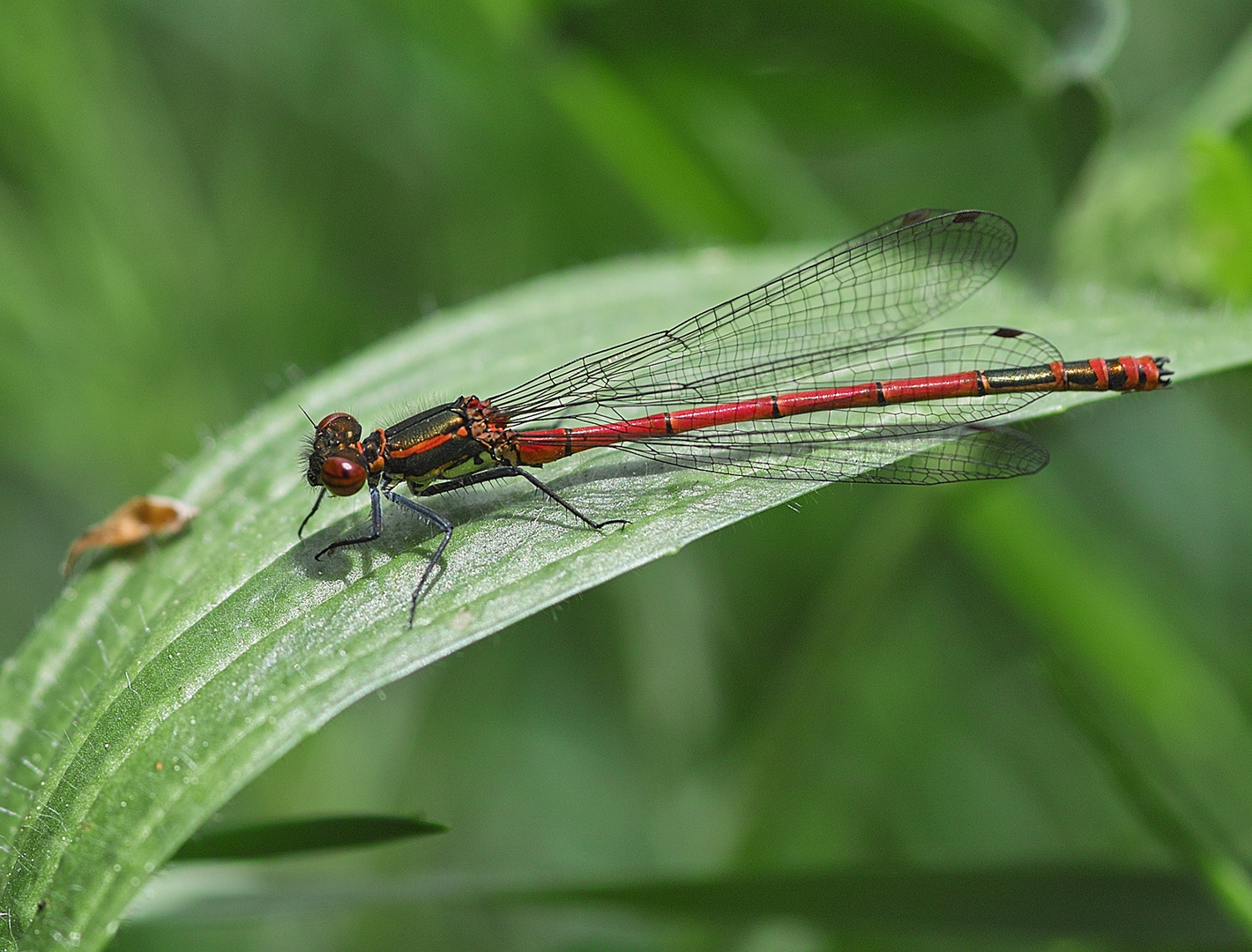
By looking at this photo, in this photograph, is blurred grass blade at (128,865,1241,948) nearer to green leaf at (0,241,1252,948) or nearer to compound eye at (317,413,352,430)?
green leaf at (0,241,1252,948)

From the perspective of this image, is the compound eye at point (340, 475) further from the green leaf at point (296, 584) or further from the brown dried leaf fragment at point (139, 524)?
the brown dried leaf fragment at point (139, 524)

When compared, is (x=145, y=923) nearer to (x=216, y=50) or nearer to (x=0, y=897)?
(x=0, y=897)

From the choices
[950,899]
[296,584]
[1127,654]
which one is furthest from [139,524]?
[1127,654]

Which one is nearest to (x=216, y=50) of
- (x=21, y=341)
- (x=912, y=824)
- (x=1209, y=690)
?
(x=21, y=341)

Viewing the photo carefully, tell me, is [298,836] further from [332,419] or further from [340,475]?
[332,419]

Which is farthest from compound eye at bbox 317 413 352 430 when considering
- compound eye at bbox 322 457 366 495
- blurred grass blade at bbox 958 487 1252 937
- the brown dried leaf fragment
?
blurred grass blade at bbox 958 487 1252 937

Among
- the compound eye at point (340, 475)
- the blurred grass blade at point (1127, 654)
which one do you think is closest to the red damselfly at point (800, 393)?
the compound eye at point (340, 475)
